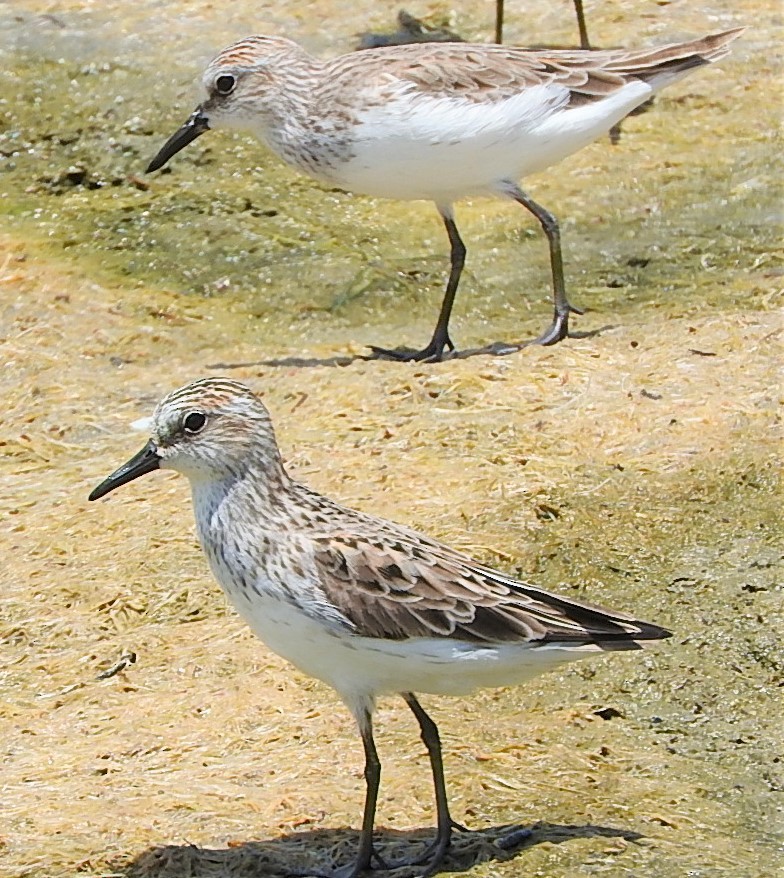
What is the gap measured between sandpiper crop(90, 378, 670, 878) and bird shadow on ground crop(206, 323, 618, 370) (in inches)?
141

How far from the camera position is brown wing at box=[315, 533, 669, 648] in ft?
16.0

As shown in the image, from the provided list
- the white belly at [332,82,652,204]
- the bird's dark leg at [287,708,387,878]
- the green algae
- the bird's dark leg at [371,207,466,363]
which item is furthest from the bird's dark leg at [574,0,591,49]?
the bird's dark leg at [287,708,387,878]

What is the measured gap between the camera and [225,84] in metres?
9.07

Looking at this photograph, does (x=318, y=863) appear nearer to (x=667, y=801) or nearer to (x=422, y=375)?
(x=667, y=801)

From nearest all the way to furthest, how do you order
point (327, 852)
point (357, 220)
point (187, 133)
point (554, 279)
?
point (327, 852), point (554, 279), point (187, 133), point (357, 220)

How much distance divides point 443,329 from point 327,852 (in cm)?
404

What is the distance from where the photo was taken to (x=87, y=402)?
329 inches

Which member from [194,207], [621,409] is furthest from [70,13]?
[621,409]

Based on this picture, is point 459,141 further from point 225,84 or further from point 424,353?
point 225,84

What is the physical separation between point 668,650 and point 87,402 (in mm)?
3418

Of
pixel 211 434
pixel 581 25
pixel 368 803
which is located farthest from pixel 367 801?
pixel 581 25

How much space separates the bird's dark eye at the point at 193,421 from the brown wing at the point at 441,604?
1.74 ft

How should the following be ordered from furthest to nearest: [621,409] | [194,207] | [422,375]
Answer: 1. [194,207]
2. [422,375]
3. [621,409]

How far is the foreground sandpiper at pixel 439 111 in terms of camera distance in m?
8.45
